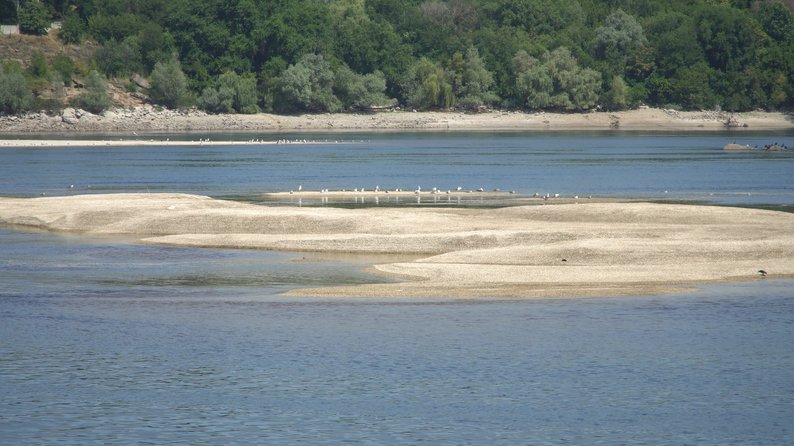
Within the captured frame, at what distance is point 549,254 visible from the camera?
5209cm

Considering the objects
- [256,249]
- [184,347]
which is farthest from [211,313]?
[256,249]

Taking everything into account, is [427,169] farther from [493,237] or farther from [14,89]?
[14,89]

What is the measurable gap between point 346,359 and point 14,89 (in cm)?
17053

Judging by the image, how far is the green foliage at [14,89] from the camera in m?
194

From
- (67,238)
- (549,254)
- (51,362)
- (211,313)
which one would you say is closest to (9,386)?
(51,362)

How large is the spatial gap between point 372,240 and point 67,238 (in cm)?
1655

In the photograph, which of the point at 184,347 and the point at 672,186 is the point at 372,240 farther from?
the point at 672,186

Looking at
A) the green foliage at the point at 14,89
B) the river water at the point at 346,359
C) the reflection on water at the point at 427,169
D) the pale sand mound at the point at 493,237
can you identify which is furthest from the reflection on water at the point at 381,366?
the green foliage at the point at 14,89

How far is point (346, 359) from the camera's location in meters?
36.2

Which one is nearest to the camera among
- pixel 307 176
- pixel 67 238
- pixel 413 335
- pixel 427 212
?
pixel 413 335

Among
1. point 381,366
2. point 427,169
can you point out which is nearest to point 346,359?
point 381,366

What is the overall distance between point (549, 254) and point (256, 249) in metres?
14.3

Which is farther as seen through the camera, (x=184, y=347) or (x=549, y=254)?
(x=549, y=254)

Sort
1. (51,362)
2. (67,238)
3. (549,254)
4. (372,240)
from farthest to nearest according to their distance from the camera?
(67,238)
(372,240)
(549,254)
(51,362)
